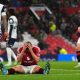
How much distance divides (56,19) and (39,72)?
21.8 metres

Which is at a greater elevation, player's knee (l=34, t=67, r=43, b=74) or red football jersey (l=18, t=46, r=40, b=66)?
red football jersey (l=18, t=46, r=40, b=66)

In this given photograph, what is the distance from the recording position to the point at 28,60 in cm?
1439

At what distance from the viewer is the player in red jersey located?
→ 14.2 metres

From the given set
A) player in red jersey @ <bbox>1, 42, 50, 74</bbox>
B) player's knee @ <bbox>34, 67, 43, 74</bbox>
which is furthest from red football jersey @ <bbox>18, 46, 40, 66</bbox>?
player's knee @ <bbox>34, 67, 43, 74</bbox>

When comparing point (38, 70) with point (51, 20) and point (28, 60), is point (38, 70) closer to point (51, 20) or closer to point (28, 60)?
point (28, 60)

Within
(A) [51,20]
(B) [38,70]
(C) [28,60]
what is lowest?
(B) [38,70]

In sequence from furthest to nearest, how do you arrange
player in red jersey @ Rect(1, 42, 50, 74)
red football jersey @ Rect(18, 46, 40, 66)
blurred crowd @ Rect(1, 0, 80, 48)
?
blurred crowd @ Rect(1, 0, 80, 48), red football jersey @ Rect(18, 46, 40, 66), player in red jersey @ Rect(1, 42, 50, 74)

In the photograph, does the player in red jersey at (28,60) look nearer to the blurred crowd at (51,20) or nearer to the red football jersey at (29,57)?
the red football jersey at (29,57)

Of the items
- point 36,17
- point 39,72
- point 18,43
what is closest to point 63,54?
point 18,43

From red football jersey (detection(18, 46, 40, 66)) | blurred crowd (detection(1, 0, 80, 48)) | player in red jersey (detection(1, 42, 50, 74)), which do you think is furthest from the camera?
blurred crowd (detection(1, 0, 80, 48))

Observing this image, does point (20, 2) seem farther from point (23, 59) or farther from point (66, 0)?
point (23, 59)

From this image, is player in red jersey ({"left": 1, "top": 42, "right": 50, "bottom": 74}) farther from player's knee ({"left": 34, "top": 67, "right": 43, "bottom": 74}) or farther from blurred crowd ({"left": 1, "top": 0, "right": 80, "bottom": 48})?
blurred crowd ({"left": 1, "top": 0, "right": 80, "bottom": 48})

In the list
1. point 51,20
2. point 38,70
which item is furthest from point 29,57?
point 51,20

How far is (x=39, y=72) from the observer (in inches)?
570
